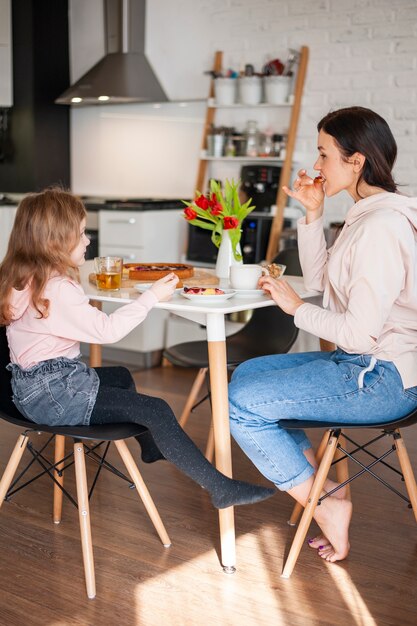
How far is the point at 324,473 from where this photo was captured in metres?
2.20

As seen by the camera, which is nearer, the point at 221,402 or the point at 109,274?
the point at 221,402

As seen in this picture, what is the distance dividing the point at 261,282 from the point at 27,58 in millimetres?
3910

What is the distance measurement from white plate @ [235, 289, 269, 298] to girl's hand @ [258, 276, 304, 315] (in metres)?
0.04

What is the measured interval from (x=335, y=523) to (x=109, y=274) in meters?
0.95

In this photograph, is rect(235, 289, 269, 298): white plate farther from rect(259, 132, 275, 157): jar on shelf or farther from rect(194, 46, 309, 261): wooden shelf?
rect(259, 132, 275, 157): jar on shelf

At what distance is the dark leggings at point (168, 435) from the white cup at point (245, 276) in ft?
1.52

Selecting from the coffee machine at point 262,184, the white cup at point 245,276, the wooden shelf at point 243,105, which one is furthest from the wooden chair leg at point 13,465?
the wooden shelf at point 243,105

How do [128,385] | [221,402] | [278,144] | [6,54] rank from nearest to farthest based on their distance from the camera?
[221,402]
[128,385]
[278,144]
[6,54]

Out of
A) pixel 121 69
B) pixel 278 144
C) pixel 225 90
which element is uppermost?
pixel 121 69

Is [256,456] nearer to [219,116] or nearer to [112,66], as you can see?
[219,116]

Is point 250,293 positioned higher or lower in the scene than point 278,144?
lower

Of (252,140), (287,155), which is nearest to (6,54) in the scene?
(252,140)

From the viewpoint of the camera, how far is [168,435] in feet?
7.02

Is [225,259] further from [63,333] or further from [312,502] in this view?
[312,502]
